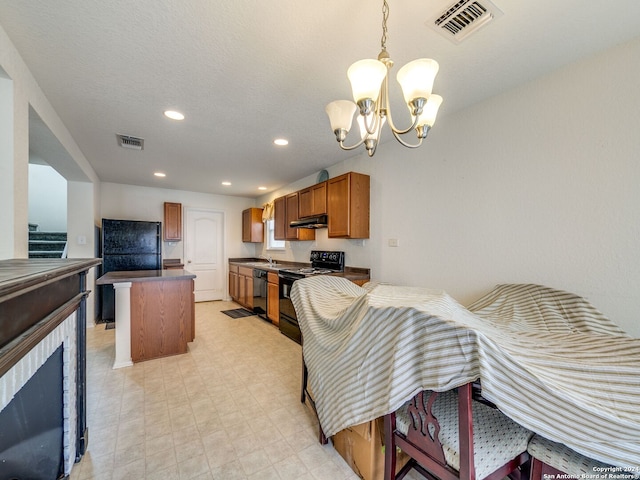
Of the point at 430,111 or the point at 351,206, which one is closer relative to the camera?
the point at 430,111

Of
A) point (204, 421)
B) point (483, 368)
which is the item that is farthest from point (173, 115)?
point (483, 368)

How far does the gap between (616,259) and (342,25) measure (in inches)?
85.7

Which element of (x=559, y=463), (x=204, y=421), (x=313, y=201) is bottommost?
(x=204, y=421)

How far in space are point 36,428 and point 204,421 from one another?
3.21ft

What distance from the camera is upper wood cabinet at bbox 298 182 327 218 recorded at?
3783 millimetres

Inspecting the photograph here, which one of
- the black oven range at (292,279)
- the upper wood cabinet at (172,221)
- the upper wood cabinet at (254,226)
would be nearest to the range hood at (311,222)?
the black oven range at (292,279)

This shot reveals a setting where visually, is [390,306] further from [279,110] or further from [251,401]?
[279,110]

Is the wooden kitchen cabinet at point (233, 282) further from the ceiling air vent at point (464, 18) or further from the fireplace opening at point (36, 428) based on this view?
the ceiling air vent at point (464, 18)

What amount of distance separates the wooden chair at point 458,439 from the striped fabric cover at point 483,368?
129 millimetres

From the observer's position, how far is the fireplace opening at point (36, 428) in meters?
1.08

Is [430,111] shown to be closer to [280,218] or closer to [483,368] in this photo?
[483,368]

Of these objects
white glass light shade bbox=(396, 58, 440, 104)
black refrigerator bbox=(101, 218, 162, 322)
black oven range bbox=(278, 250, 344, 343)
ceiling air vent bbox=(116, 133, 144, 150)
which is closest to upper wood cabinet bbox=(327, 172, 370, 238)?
black oven range bbox=(278, 250, 344, 343)

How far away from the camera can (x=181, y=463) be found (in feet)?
5.22

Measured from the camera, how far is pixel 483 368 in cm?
85
